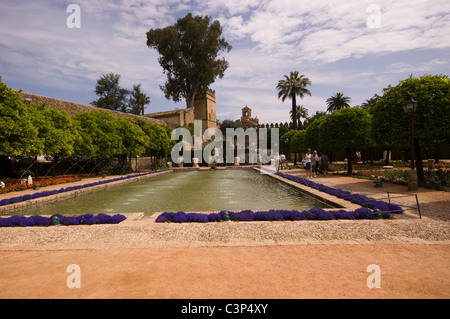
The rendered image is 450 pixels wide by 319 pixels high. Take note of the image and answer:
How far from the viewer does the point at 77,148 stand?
16.2 metres

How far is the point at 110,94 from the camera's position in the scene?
163 ft

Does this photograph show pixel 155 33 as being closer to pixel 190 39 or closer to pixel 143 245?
pixel 190 39

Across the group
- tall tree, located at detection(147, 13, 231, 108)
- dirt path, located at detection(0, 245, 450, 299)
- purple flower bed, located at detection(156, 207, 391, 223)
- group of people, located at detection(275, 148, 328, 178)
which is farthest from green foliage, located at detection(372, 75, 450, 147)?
tall tree, located at detection(147, 13, 231, 108)

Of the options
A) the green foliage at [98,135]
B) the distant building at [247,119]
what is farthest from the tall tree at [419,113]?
the distant building at [247,119]

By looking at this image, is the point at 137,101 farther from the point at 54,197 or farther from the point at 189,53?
the point at 54,197

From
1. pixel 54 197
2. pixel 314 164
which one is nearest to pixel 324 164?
pixel 314 164

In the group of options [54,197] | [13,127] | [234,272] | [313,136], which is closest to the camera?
[234,272]

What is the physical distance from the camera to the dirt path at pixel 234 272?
8.73ft

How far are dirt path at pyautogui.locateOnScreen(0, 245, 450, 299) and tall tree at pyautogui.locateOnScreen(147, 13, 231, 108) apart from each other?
42682mm

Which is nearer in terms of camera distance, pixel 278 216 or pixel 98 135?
pixel 278 216

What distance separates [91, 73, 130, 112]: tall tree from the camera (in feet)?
160

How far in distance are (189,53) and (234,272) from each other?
45669 millimetres

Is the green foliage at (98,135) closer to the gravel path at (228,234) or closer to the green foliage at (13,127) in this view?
the green foliage at (13,127)
